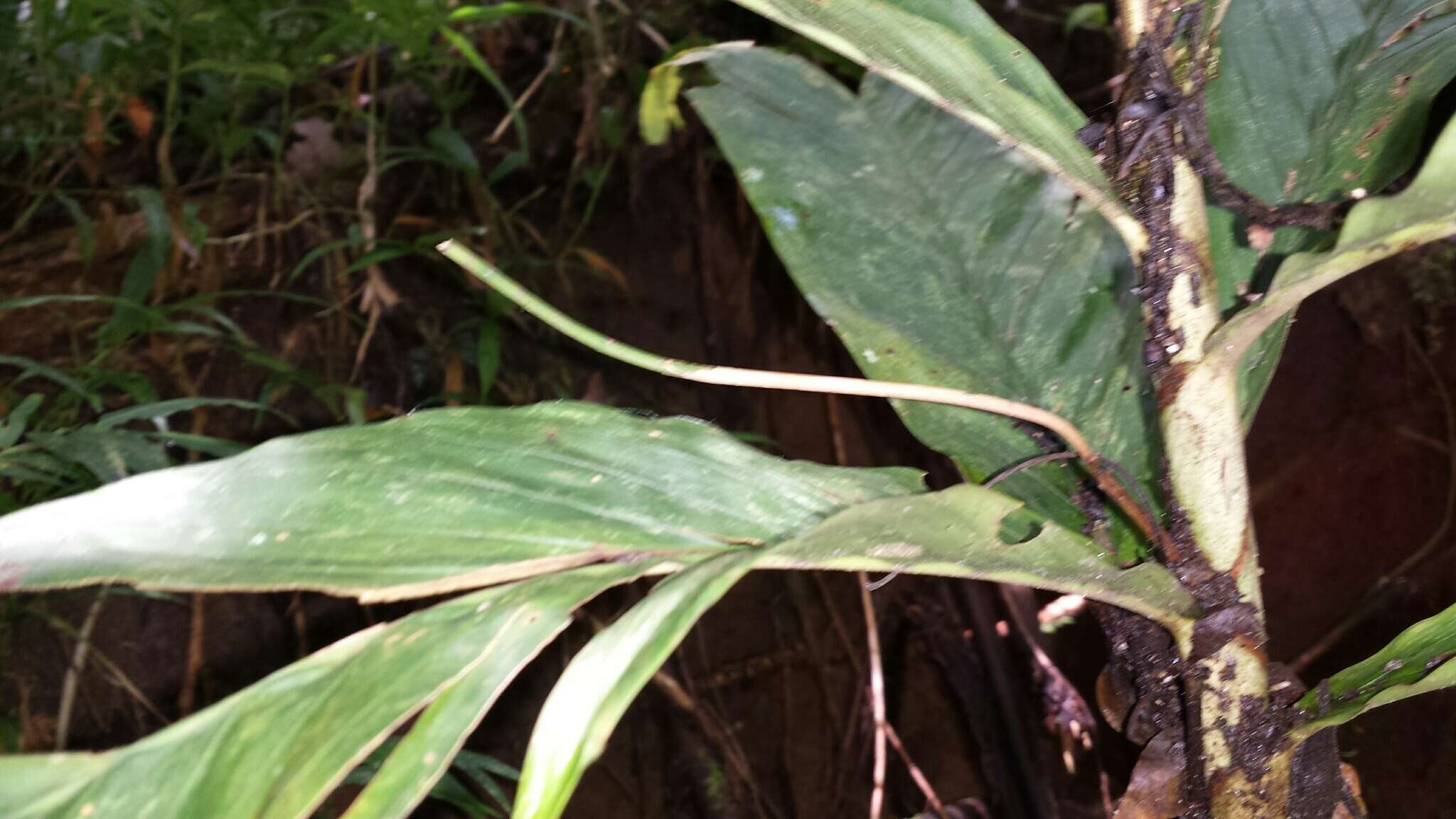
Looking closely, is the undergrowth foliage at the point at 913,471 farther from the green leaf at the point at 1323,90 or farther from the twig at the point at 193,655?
the twig at the point at 193,655

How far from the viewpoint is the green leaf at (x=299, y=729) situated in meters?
0.26

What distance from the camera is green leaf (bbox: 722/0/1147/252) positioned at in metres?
0.33

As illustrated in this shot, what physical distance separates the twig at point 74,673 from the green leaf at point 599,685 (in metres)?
0.70

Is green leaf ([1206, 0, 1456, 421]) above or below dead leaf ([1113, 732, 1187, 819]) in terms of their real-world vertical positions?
above

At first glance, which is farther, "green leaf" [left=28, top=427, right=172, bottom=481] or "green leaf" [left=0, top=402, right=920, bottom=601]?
"green leaf" [left=28, top=427, right=172, bottom=481]

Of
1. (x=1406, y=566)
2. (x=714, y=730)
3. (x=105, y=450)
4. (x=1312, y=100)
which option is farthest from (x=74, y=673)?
(x=1406, y=566)

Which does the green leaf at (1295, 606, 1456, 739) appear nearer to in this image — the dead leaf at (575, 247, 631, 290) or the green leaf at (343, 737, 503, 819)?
the green leaf at (343, 737, 503, 819)

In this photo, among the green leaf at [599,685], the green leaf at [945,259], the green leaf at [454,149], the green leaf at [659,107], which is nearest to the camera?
the green leaf at [599,685]

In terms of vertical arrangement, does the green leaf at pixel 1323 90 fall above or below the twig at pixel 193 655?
above

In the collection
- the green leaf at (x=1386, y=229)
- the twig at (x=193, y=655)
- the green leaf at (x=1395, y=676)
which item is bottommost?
the twig at (x=193, y=655)

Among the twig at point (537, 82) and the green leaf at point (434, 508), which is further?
the twig at point (537, 82)

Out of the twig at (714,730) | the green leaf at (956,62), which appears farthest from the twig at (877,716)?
the green leaf at (956,62)

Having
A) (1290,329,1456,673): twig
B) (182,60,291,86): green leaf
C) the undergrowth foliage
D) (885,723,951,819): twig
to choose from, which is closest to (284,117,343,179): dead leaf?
(182,60,291,86): green leaf

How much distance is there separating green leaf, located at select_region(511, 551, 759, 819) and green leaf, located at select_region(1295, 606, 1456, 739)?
0.27 meters
